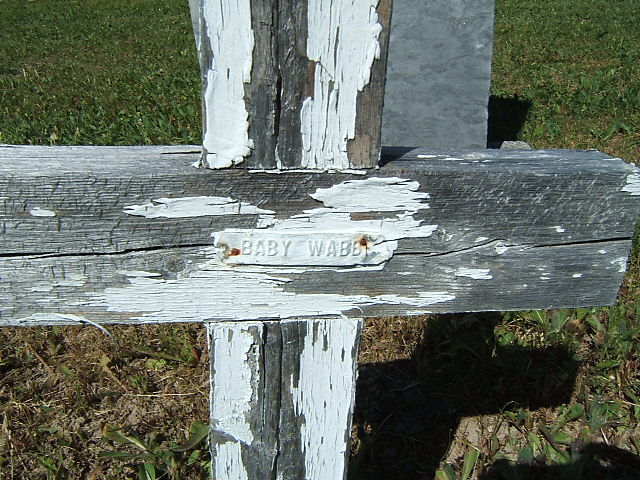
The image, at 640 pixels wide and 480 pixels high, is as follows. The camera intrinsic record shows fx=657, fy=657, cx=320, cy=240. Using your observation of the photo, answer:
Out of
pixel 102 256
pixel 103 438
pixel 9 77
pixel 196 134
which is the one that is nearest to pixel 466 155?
pixel 102 256

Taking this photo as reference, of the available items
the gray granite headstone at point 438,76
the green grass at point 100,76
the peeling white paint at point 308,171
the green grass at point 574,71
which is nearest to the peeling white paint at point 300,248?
the peeling white paint at point 308,171

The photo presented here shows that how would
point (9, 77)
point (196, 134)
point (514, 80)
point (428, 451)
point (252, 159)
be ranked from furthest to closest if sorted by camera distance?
point (9, 77), point (514, 80), point (196, 134), point (428, 451), point (252, 159)

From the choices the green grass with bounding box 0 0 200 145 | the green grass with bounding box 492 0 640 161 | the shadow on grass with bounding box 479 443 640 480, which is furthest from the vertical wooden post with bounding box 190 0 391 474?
the green grass with bounding box 492 0 640 161

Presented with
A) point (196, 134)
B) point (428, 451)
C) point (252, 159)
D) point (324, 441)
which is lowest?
point (428, 451)

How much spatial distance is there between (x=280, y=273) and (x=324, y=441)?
0.46 meters

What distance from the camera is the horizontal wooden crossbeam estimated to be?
1.10 m

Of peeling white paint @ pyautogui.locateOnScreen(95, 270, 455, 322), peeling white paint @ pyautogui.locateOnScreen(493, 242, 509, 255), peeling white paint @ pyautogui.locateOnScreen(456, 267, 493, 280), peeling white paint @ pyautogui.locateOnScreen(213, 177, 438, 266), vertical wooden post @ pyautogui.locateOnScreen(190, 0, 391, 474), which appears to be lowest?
peeling white paint @ pyautogui.locateOnScreen(95, 270, 455, 322)

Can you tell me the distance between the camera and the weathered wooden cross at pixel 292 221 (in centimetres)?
103

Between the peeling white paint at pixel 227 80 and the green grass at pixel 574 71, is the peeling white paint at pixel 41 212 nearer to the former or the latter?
the peeling white paint at pixel 227 80

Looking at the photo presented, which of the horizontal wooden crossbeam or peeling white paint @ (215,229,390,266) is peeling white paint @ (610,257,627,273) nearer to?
the horizontal wooden crossbeam

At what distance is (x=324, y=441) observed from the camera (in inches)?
56.9

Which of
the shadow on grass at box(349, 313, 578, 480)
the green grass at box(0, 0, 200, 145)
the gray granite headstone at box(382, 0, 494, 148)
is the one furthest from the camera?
the green grass at box(0, 0, 200, 145)

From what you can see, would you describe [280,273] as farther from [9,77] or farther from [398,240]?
[9,77]

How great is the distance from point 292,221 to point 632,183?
0.63m
